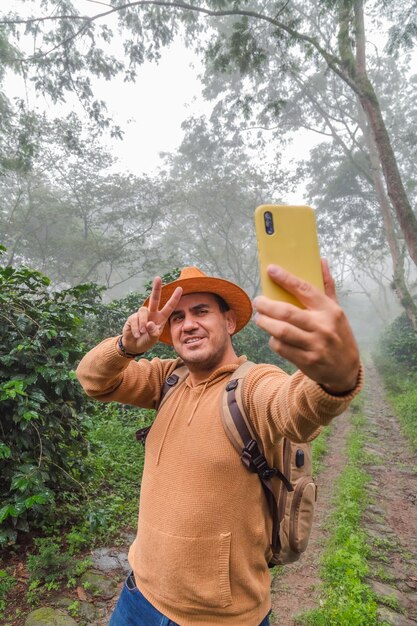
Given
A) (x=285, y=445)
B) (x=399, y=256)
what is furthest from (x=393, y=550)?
(x=399, y=256)

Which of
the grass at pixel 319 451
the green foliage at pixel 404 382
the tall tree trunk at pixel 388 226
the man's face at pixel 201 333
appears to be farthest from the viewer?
the tall tree trunk at pixel 388 226

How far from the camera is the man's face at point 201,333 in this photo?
168 cm

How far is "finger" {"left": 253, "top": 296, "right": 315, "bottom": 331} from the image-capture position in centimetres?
82

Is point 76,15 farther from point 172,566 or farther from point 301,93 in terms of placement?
point 301,93

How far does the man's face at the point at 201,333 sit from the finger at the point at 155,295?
20 centimetres

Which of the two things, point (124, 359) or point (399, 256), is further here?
point (399, 256)

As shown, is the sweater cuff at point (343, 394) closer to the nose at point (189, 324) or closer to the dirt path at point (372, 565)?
the nose at point (189, 324)

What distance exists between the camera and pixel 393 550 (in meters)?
3.88

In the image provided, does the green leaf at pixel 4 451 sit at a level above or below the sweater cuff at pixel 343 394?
below

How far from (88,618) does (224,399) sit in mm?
2534

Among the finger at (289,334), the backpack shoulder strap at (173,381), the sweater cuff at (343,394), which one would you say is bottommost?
the sweater cuff at (343,394)

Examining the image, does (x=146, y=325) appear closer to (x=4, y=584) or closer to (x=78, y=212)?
(x=4, y=584)

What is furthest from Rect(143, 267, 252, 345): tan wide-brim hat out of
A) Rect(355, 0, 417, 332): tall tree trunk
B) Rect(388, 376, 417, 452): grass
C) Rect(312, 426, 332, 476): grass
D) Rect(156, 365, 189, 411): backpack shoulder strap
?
Rect(355, 0, 417, 332): tall tree trunk

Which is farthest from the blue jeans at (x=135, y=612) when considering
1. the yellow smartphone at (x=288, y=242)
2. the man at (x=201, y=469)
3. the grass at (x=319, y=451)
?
the grass at (x=319, y=451)
